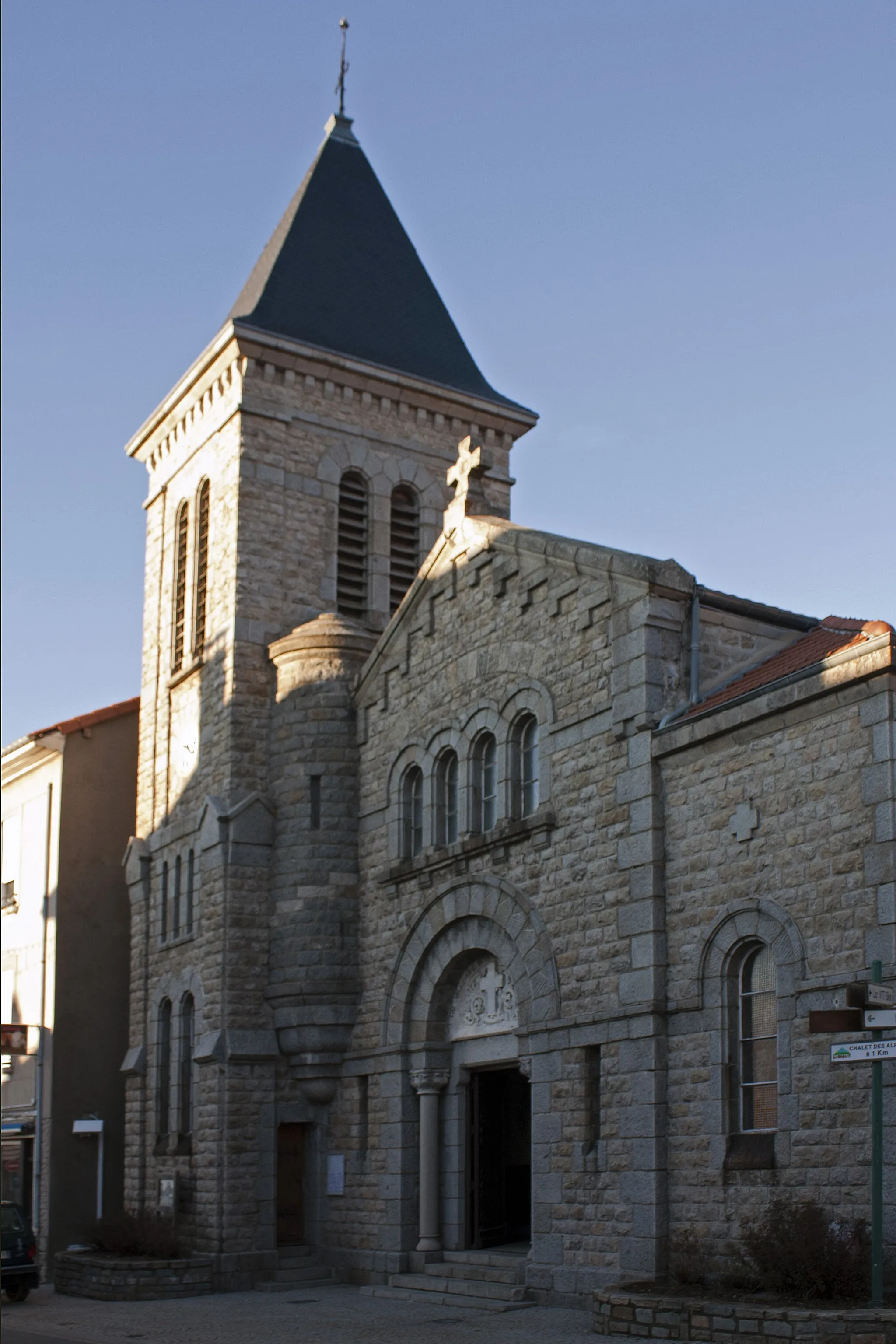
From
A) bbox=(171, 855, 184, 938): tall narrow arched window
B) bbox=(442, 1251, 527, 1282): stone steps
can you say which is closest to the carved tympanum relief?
bbox=(442, 1251, 527, 1282): stone steps

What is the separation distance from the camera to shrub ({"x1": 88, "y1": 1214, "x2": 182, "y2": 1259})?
836 inches

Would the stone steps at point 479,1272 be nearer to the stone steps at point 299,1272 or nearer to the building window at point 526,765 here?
the stone steps at point 299,1272

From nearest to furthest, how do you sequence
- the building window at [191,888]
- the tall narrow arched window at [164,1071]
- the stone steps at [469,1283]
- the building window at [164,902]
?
the stone steps at [469,1283]
the building window at [191,888]
the tall narrow arched window at [164,1071]
the building window at [164,902]

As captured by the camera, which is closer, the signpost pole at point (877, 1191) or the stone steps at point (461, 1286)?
the signpost pole at point (877, 1191)

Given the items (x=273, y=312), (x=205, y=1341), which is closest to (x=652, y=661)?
(x=205, y=1341)

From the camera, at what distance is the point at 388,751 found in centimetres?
2194

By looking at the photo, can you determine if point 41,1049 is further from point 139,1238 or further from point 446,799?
point 446,799

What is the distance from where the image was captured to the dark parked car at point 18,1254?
792 inches

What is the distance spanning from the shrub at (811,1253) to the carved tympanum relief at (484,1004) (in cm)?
543

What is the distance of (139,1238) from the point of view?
2156 centimetres

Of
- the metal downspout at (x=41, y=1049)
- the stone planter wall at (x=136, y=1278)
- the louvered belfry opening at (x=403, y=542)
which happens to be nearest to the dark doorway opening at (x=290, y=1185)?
the stone planter wall at (x=136, y=1278)

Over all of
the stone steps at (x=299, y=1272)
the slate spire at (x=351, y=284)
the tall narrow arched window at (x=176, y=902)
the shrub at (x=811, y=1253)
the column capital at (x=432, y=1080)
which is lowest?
the stone steps at (x=299, y=1272)

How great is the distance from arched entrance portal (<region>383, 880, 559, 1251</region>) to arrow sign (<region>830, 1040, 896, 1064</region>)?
22.7 ft

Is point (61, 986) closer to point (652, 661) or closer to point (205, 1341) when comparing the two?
point (205, 1341)
